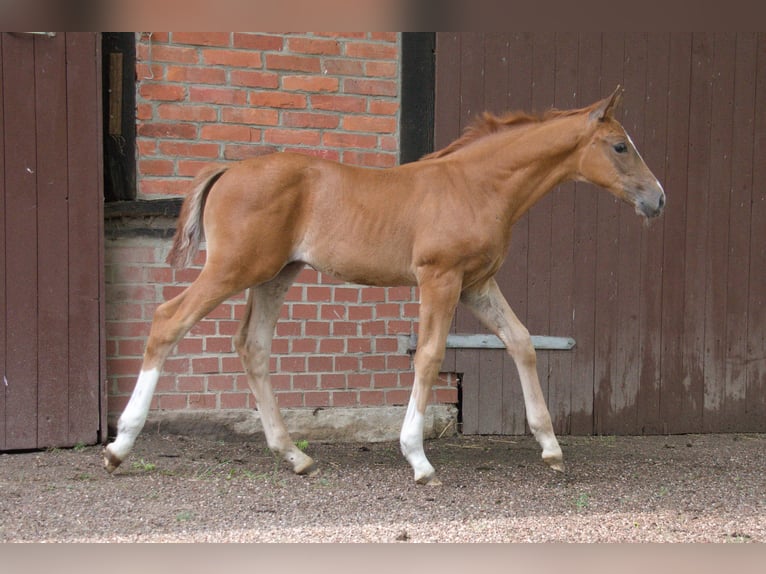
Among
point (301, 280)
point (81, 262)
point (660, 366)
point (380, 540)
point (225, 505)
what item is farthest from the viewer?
point (660, 366)

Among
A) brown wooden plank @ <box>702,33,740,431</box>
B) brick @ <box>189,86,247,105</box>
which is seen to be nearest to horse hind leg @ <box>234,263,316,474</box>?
brick @ <box>189,86,247,105</box>

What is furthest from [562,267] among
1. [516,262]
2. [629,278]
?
[629,278]

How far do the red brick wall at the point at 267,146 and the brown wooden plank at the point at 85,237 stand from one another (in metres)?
0.16

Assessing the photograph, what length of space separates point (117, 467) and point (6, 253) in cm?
156

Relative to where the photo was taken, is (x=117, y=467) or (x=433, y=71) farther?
(x=433, y=71)

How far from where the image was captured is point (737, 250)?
5.80 meters

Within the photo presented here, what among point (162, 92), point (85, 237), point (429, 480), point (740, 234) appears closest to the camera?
point (429, 480)

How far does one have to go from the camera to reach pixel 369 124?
5352mm

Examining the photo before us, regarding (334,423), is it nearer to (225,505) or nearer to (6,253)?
(225,505)

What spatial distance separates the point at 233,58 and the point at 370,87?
93 cm

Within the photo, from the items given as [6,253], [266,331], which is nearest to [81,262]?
[6,253]

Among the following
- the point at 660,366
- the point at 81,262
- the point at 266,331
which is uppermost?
the point at 81,262

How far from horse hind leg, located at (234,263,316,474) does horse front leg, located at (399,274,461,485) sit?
72 centimetres

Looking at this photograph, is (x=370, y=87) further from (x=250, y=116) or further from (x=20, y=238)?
(x=20, y=238)
